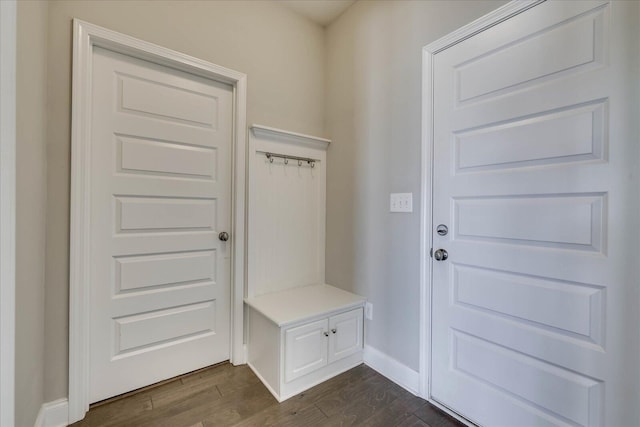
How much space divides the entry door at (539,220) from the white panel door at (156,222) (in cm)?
147

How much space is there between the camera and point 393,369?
180 centimetres

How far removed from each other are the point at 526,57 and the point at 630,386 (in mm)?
1392

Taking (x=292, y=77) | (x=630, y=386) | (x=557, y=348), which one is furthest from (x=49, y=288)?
(x=630, y=386)

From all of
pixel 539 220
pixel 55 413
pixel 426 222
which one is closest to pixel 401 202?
pixel 426 222

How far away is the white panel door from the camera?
1561 mm

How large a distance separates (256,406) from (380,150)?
5.88 ft

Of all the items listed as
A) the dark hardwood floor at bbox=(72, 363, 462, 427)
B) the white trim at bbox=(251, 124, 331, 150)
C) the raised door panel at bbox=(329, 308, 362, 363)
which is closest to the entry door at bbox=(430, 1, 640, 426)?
the dark hardwood floor at bbox=(72, 363, 462, 427)

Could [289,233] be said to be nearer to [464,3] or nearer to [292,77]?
[292,77]

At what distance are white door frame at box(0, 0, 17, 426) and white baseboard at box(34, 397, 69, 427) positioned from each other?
2.14 ft

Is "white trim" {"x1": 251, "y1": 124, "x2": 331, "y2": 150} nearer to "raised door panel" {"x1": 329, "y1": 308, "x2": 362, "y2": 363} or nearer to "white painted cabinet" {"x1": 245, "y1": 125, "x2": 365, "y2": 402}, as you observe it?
"white painted cabinet" {"x1": 245, "y1": 125, "x2": 365, "y2": 402}

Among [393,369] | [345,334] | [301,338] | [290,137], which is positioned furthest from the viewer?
[290,137]

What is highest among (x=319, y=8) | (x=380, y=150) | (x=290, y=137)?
(x=319, y=8)

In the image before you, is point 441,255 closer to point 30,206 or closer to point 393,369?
point 393,369

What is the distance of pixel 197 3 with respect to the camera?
1.79 meters
